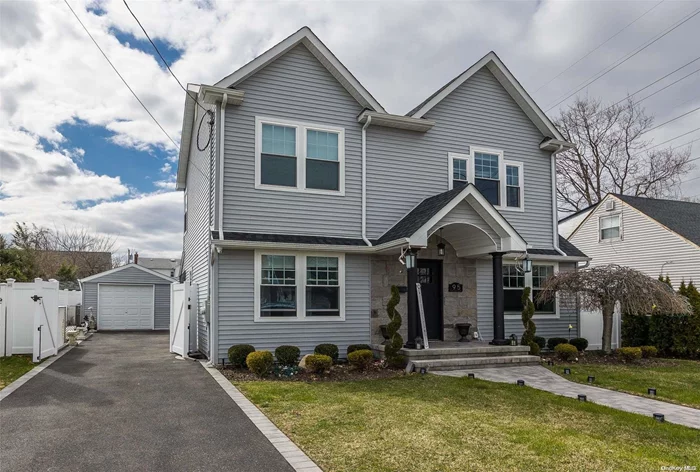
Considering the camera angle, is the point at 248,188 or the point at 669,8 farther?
the point at 669,8

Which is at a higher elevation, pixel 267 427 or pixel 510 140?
pixel 510 140

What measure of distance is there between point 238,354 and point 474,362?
16.5ft

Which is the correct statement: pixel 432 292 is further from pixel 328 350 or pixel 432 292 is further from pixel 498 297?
pixel 328 350

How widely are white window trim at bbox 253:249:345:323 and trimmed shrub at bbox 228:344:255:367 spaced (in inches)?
31.0

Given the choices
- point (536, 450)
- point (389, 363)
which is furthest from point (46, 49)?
point (536, 450)

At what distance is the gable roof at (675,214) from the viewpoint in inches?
793

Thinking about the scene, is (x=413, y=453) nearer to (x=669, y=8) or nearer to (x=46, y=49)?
(x=46, y=49)

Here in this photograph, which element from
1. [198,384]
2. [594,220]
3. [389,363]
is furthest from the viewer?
[594,220]

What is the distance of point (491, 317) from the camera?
1350cm

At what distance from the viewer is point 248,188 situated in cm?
1139

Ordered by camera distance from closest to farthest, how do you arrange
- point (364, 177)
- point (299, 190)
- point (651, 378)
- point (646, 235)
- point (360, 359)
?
point (651, 378), point (360, 359), point (299, 190), point (364, 177), point (646, 235)

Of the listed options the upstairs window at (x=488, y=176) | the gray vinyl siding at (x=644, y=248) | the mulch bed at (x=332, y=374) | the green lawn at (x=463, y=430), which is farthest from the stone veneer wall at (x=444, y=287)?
the gray vinyl siding at (x=644, y=248)

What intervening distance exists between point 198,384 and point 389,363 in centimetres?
392

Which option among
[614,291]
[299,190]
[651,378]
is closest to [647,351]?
[614,291]
